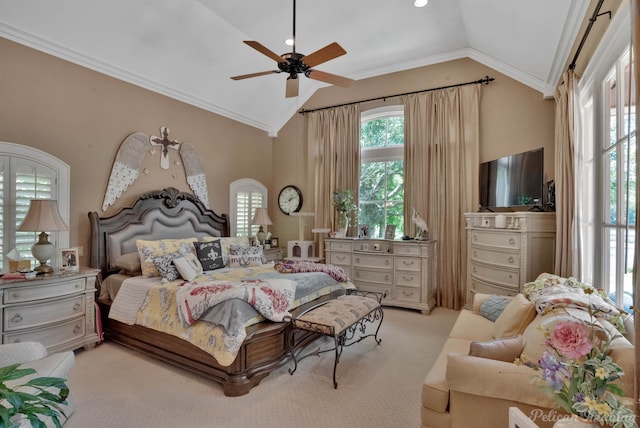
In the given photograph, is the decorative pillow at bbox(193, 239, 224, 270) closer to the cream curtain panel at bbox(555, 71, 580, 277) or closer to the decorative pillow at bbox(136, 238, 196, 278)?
the decorative pillow at bbox(136, 238, 196, 278)

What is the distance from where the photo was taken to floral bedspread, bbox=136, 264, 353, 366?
2625 mm

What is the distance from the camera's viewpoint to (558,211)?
3.33m

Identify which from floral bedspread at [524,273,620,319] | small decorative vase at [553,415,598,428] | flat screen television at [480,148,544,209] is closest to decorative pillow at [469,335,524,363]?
floral bedspread at [524,273,620,319]

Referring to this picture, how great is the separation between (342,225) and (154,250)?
303 centimetres

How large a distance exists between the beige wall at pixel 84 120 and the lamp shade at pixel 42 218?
1.97 feet

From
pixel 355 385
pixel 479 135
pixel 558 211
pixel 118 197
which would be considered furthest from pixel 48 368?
pixel 479 135

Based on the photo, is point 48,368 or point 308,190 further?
point 308,190

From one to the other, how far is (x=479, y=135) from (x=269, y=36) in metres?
3.37

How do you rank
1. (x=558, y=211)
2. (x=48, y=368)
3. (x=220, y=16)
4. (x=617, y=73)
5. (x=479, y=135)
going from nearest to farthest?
(x=48, y=368), (x=617, y=73), (x=558, y=211), (x=220, y=16), (x=479, y=135)

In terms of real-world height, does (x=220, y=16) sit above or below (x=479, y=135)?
above

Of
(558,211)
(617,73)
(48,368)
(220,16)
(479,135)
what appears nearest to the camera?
(48,368)

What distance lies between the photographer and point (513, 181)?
4199 millimetres

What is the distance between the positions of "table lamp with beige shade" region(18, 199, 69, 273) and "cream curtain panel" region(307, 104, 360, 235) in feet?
12.6

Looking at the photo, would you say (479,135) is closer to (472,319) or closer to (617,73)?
(617,73)
